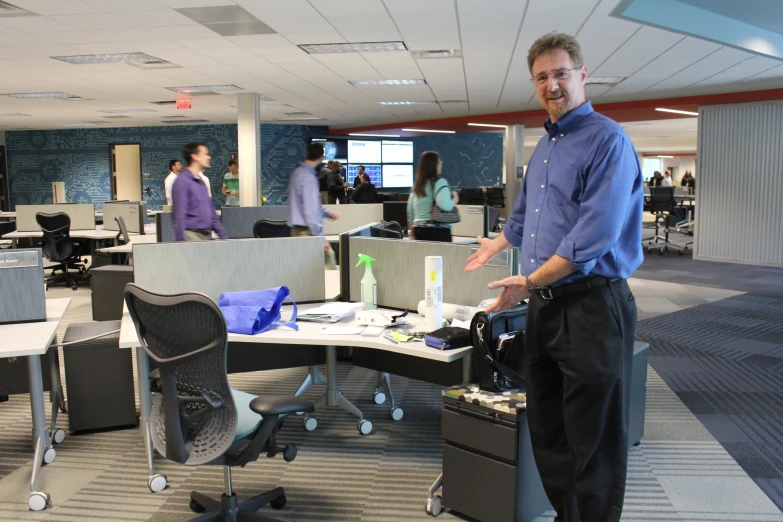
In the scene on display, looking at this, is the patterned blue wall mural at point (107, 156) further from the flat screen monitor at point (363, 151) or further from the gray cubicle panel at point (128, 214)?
the gray cubicle panel at point (128, 214)

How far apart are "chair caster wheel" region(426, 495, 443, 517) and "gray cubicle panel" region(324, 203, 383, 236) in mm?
5311

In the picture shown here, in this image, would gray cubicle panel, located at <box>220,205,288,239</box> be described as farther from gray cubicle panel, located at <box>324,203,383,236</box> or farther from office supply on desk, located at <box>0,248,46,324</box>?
office supply on desk, located at <box>0,248,46,324</box>

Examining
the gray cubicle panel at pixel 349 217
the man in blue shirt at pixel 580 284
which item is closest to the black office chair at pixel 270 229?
the gray cubicle panel at pixel 349 217

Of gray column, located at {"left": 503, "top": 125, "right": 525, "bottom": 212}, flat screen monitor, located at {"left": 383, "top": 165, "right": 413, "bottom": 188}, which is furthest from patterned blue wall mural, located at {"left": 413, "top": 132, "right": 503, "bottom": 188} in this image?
gray column, located at {"left": 503, "top": 125, "right": 525, "bottom": 212}

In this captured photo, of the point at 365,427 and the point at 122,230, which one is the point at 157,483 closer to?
the point at 365,427

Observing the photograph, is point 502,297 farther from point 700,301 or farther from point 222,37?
point 700,301

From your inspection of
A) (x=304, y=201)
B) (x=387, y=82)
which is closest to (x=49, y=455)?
(x=304, y=201)

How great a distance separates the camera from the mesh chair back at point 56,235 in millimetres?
7972

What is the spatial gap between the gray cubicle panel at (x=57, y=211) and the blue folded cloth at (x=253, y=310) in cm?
674

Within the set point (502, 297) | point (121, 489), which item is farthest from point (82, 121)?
point (502, 297)

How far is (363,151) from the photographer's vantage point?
64.5ft

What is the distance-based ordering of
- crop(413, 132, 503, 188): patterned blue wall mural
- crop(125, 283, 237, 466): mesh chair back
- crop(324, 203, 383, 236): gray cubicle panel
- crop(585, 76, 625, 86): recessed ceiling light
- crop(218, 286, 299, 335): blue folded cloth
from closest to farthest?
crop(125, 283, 237, 466): mesh chair back → crop(218, 286, 299, 335): blue folded cloth → crop(324, 203, 383, 236): gray cubicle panel → crop(585, 76, 625, 86): recessed ceiling light → crop(413, 132, 503, 188): patterned blue wall mural

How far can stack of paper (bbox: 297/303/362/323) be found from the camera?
3153mm

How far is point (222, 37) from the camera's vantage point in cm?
644
